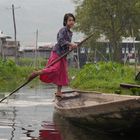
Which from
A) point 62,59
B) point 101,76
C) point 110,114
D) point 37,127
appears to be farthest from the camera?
point 101,76

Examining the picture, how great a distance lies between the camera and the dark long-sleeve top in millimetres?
9438

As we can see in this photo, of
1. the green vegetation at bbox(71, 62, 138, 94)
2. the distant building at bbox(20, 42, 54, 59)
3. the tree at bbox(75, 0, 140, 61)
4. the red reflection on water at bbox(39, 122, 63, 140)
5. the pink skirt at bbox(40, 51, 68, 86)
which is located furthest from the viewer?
the distant building at bbox(20, 42, 54, 59)

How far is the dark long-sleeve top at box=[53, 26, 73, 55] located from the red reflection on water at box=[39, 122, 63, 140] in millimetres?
1364

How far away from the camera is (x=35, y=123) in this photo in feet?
31.0

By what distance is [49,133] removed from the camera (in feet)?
27.1

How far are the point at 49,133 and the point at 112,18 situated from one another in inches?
1453

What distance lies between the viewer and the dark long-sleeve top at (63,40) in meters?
9.44

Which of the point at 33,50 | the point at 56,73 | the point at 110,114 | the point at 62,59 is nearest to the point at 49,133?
the point at 110,114

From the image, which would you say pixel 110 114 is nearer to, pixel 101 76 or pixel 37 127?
pixel 37 127

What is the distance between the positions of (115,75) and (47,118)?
12.5 metres

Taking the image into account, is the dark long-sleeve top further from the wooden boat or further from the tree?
the tree

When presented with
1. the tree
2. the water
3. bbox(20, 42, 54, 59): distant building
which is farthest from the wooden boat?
bbox(20, 42, 54, 59): distant building

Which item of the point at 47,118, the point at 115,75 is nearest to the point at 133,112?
the point at 47,118

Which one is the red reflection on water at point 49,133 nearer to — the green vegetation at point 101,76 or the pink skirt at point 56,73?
the pink skirt at point 56,73
